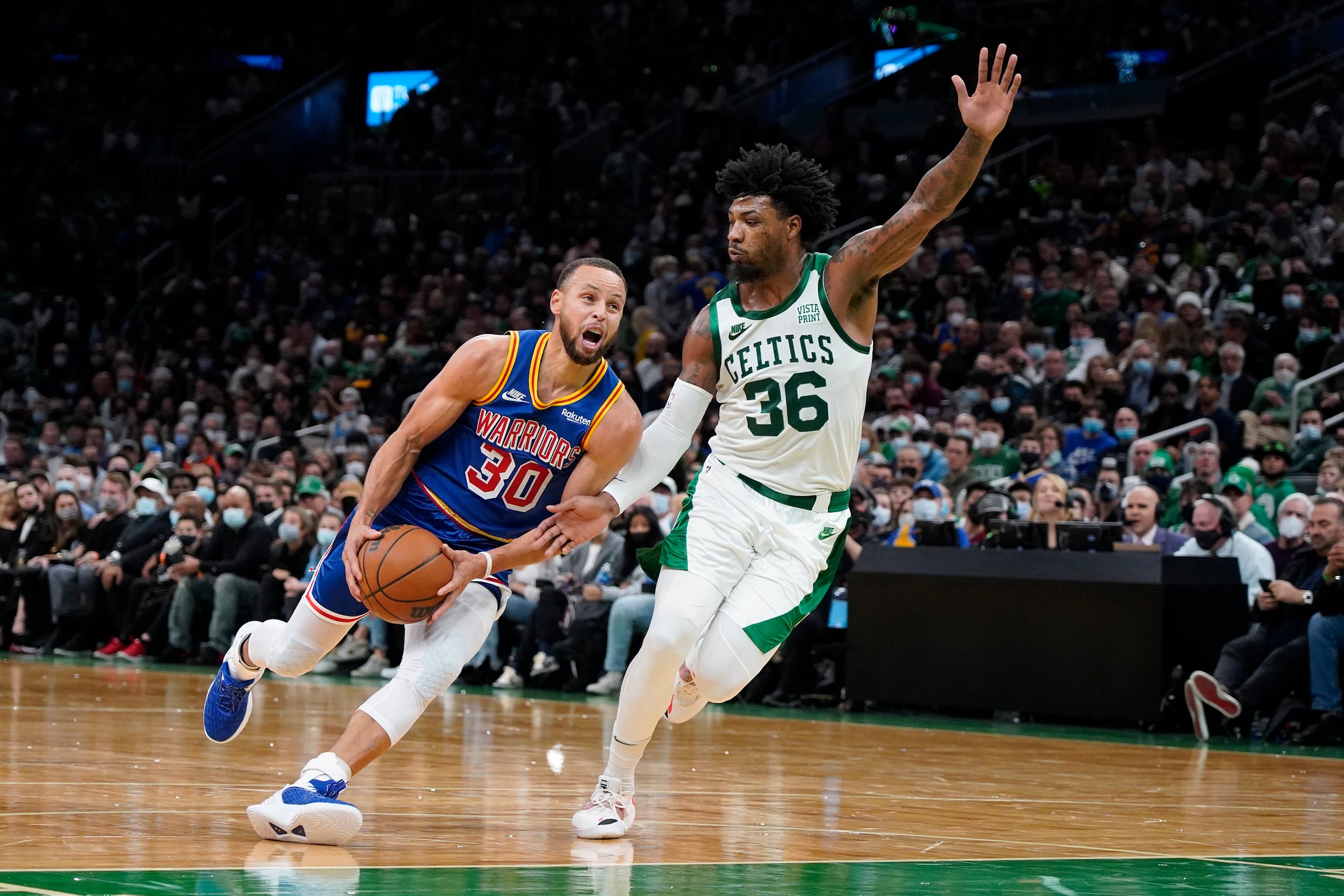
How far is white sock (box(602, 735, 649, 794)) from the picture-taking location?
5.63 meters

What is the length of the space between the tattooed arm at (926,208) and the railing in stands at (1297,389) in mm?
8885

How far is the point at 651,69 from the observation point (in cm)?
2625

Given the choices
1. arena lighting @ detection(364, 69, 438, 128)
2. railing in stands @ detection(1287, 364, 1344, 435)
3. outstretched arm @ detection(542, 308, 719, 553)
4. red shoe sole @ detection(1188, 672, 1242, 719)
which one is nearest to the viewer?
outstretched arm @ detection(542, 308, 719, 553)

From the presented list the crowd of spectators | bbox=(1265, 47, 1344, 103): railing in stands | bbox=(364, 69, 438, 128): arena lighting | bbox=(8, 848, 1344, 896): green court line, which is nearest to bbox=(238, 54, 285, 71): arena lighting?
bbox=(364, 69, 438, 128): arena lighting

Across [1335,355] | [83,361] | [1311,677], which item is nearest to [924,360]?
[1335,355]

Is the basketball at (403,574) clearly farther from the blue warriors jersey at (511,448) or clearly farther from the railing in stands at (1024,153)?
the railing in stands at (1024,153)

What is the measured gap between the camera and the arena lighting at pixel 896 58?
2462 centimetres

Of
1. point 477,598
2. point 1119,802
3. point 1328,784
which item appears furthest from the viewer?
point 1328,784

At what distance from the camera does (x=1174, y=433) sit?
13.7 m

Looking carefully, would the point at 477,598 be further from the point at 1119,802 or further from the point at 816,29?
the point at 816,29

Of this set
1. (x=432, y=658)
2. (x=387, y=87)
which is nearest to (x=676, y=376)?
(x=432, y=658)

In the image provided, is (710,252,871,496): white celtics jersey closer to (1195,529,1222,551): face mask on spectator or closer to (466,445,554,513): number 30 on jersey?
(466,445,554,513): number 30 on jersey

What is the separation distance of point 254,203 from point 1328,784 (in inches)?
874

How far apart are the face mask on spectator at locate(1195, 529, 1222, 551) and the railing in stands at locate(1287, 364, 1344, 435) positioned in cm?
259
